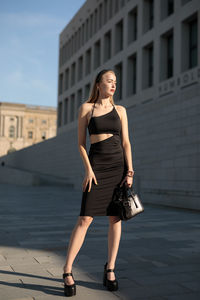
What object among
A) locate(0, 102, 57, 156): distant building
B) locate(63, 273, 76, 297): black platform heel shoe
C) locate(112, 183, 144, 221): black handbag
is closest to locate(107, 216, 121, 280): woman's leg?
locate(112, 183, 144, 221): black handbag

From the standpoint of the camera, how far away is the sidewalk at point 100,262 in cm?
324

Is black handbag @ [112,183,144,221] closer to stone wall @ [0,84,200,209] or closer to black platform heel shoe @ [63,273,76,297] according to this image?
black platform heel shoe @ [63,273,76,297]

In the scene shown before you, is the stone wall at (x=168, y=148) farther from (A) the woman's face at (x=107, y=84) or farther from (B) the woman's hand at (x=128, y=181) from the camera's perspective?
(A) the woman's face at (x=107, y=84)

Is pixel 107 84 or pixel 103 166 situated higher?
pixel 107 84

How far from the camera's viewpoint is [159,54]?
20922mm

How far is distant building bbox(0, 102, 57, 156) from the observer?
83.2 m

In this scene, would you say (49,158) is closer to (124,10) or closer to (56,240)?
(124,10)

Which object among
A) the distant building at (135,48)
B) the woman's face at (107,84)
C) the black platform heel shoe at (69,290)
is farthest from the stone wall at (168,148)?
the black platform heel shoe at (69,290)

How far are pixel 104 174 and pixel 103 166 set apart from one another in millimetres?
75

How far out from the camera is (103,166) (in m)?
3.41

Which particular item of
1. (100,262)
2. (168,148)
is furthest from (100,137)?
(168,148)

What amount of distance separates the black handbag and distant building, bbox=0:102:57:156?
7991 cm

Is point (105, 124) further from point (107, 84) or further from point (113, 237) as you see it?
point (113, 237)

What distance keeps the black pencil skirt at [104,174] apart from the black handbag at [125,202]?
0.05 metres
